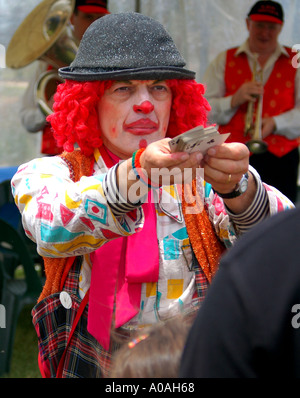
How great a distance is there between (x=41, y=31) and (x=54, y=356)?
272 centimetres

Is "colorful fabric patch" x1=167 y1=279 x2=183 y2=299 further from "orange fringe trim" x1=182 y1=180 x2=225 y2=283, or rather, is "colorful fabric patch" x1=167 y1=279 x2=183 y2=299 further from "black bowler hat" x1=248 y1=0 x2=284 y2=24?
"black bowler hat" x1=248 y1=0 x2=284 y2=24

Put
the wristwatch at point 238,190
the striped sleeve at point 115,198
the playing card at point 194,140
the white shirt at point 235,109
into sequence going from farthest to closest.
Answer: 1. the white shirt at point 235,109
2. the wristwatch at point 238,190
3. the striped sleeve at point 115,198
4. the playing card at point 194,140

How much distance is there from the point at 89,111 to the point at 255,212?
0.59 metres

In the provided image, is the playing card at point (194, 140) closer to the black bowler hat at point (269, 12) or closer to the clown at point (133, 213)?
the clown at point (133, 213)

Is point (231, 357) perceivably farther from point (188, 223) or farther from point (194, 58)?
point (194, 58)

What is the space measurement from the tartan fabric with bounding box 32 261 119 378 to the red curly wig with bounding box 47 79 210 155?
0.37 metres

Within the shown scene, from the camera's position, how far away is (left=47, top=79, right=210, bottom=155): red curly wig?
5.93 ft

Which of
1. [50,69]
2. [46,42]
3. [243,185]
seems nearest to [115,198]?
[243,185]

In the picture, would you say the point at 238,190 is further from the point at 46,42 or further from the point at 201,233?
the point at 46,42

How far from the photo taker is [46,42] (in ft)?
12.9

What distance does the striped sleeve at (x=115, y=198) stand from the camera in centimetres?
146

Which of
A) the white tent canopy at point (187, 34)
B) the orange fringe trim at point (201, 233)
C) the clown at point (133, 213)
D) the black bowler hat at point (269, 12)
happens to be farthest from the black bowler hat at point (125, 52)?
the white tent canopy at point (187, 34)

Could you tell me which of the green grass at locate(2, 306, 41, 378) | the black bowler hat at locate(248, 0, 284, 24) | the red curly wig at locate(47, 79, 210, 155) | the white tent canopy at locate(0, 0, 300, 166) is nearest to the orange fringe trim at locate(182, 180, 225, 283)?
the red curly wig at locate(47, 79, 210, 155)

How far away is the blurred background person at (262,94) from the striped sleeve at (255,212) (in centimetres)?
276
